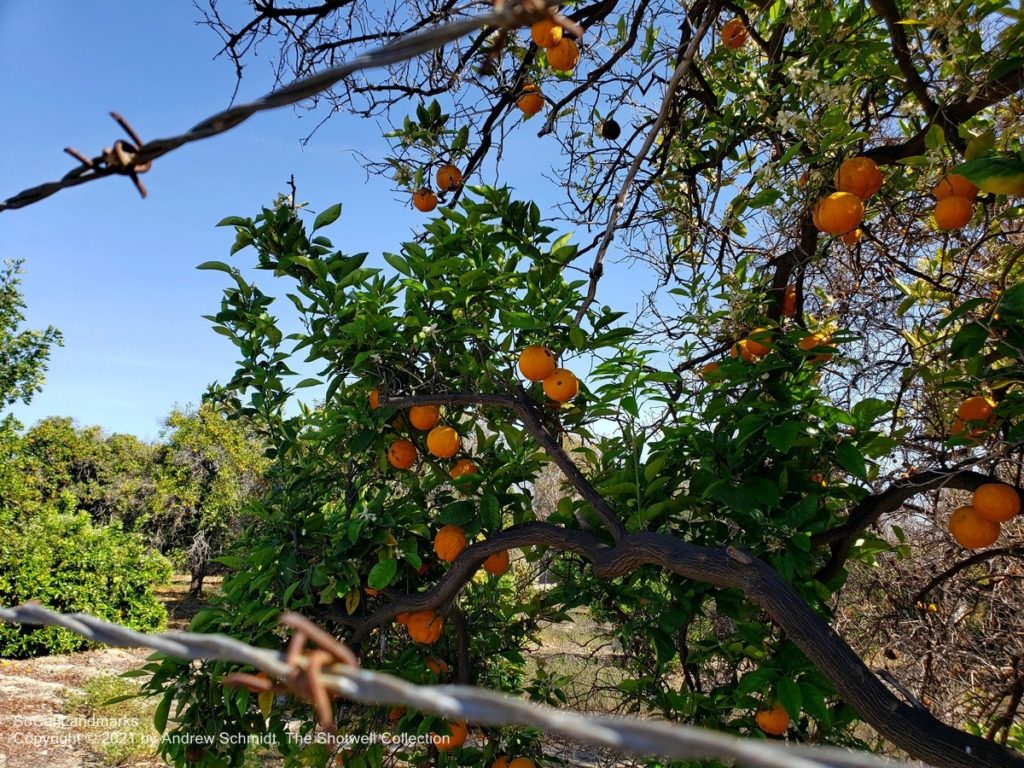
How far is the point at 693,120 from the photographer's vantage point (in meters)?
Result: 2.96

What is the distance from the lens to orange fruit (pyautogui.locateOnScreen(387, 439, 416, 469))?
7.67ft

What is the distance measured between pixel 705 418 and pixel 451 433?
75cm

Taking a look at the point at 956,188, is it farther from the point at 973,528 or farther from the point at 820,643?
the point at 820,643

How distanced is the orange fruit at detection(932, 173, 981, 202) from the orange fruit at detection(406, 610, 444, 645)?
1.86 metres

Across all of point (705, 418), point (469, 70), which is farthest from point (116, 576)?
point (705, 418)

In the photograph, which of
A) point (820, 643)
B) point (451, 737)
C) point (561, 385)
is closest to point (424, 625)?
point (451, 737)

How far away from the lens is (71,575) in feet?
32.9

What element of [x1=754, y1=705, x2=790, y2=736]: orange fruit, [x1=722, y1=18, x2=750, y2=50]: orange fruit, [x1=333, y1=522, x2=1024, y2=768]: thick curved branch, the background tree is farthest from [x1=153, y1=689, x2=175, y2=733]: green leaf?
the background tree

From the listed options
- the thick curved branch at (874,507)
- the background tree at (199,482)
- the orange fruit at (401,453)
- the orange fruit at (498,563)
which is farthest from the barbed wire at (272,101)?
the background tree at (199,482)

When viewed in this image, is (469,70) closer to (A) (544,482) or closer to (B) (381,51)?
(B) (381,51)

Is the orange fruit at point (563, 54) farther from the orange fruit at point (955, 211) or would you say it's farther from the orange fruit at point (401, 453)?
the orange fruit at point (401, 453)

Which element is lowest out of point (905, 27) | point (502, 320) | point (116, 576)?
point (116, 576)

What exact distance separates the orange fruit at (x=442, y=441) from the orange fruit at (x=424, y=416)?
0.05 metres

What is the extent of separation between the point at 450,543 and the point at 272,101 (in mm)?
1668
